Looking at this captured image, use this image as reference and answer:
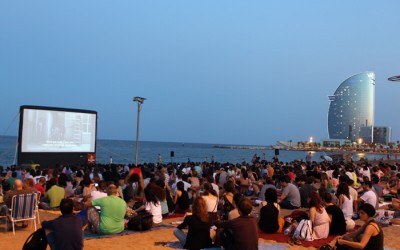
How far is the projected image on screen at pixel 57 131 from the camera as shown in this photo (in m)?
19.2

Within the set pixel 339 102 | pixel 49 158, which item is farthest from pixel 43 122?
pixel 339 102

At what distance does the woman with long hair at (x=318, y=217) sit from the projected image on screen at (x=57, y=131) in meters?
15.7

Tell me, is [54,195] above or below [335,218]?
below

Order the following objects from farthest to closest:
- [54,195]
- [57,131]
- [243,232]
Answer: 1. [57,131]
2. [54,195]
3. [243,232]

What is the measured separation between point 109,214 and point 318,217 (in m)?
3.41

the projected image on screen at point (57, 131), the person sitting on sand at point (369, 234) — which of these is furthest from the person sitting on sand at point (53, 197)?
the projected image on screen at point (57, 131)

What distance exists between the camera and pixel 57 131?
20469 mm

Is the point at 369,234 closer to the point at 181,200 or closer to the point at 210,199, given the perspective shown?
the point at 210,199

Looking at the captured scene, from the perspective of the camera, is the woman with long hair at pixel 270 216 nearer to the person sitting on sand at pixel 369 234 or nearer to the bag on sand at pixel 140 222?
the bag on sand at pixel 140 222

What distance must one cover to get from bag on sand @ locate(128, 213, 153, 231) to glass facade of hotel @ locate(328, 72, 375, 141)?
515ft

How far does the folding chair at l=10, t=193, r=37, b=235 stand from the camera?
6734 mm

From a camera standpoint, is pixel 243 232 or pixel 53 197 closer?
pixel 243 232

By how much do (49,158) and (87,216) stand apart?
1422 centimetres

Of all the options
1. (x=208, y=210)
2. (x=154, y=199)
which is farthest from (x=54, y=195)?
(x=208, y=210)
